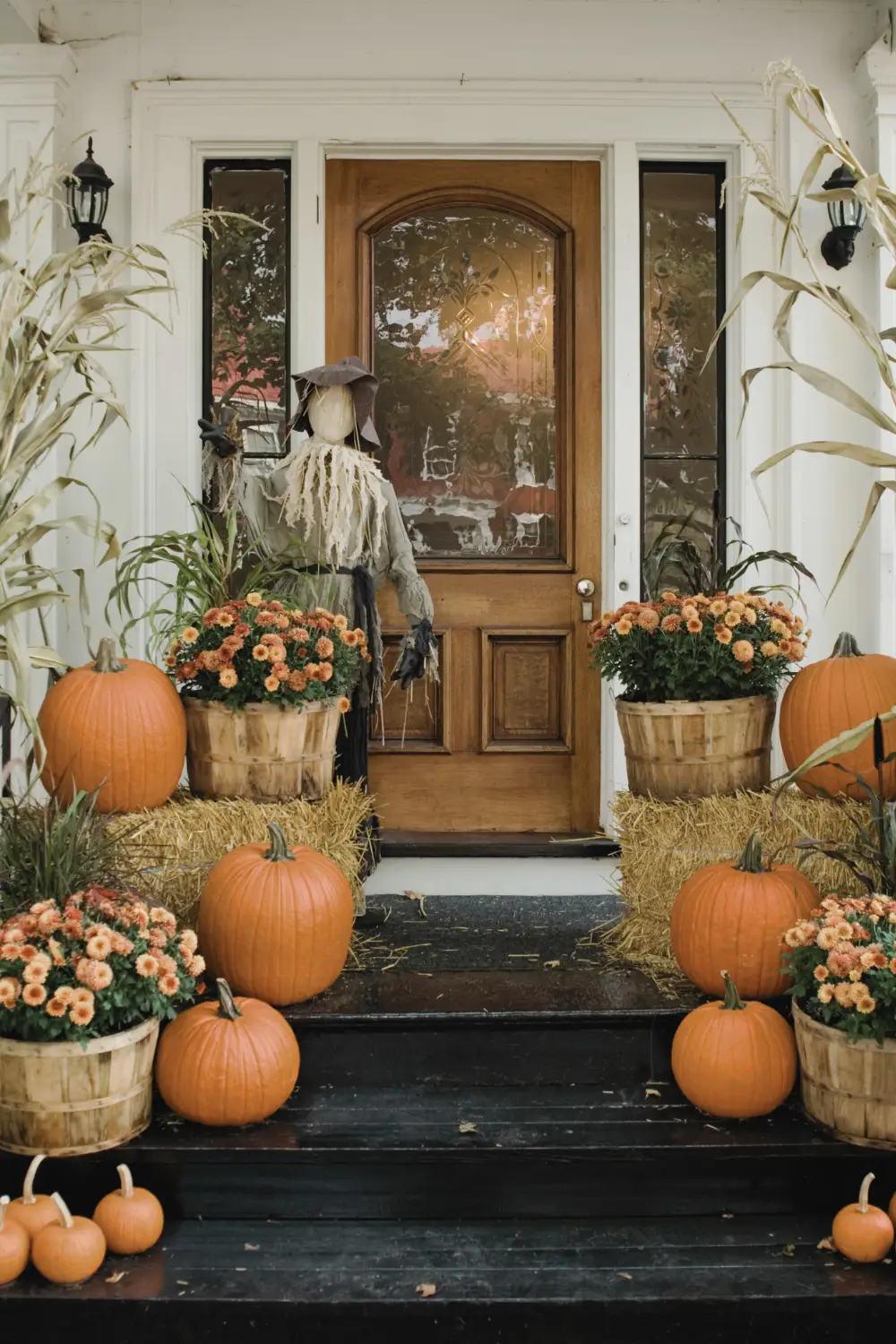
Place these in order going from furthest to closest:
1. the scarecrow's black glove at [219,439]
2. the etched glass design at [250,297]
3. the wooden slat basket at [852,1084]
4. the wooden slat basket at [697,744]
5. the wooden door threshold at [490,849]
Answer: the etched glass design at [250,297]
the wooden door threshold at [490,849]
the scarecrow's black glove at [219,439]
the wooden slat basket at [697,744]
the wooden slat basket at [852,1084]

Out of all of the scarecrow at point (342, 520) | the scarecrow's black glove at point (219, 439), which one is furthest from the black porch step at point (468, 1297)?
the scarecrow's black glove at point (219, 439)

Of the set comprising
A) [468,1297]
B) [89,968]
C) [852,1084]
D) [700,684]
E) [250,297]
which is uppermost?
[250,297]

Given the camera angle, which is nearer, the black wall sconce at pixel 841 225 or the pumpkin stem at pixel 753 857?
the pumpkin stem at pixel 753 857

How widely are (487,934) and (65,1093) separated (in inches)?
51.3

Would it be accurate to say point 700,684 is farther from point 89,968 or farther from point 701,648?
point 89,968

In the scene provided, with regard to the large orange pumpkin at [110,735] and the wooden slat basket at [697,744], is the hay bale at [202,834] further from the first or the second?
the wooden slat basket at [697,744]

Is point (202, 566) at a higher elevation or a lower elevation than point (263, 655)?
higher

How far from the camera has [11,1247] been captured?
202 centimetres

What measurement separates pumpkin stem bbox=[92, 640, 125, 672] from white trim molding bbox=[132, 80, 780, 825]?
1.20m

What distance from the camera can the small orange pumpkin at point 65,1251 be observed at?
2.01 m

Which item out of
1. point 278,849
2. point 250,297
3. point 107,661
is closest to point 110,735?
point 107,661

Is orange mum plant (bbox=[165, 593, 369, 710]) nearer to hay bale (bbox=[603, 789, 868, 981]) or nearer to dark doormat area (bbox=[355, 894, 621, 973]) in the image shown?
dark doormat area (bbox=[355, 894, 621, 973])

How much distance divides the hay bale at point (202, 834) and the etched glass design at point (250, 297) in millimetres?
1659

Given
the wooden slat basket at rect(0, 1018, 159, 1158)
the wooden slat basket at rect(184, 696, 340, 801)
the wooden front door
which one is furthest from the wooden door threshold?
the wooden slat basket at rect(0, 1018, 159, 1158)
